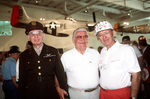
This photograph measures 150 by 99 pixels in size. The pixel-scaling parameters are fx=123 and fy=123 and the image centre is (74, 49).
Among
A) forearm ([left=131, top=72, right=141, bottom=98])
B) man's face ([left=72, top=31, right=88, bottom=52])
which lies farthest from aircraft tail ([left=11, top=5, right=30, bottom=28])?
forearm ([left=131, top=72, right=141, bottom=98])

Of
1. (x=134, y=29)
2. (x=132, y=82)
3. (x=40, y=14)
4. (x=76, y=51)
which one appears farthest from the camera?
(x=134, y=29)

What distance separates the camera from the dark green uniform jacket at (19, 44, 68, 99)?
→ 1.65m

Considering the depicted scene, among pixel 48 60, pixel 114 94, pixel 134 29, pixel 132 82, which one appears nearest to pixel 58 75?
pixel 48 60

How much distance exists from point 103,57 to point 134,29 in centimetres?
1200

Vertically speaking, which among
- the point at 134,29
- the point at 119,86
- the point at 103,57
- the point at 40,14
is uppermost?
the point at 40,14

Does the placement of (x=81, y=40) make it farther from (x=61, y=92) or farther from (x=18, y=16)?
(x=18, y=16)

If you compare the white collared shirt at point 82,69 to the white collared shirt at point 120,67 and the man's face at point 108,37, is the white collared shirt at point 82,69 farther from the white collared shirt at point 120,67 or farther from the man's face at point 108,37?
the man's face at point 108,37

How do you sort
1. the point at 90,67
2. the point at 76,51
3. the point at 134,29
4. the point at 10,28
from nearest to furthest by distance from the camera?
the point at 90,67 → the point at 76,51 → the point at 10,28 → the point at 134,29

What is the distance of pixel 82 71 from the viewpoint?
1.96 m

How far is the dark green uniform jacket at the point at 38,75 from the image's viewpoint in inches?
64.8

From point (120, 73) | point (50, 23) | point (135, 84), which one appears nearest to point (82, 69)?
point (120, 73)

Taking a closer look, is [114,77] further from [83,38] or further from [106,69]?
[83,38]

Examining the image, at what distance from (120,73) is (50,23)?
6879mm

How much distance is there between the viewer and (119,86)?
5.27 feet
